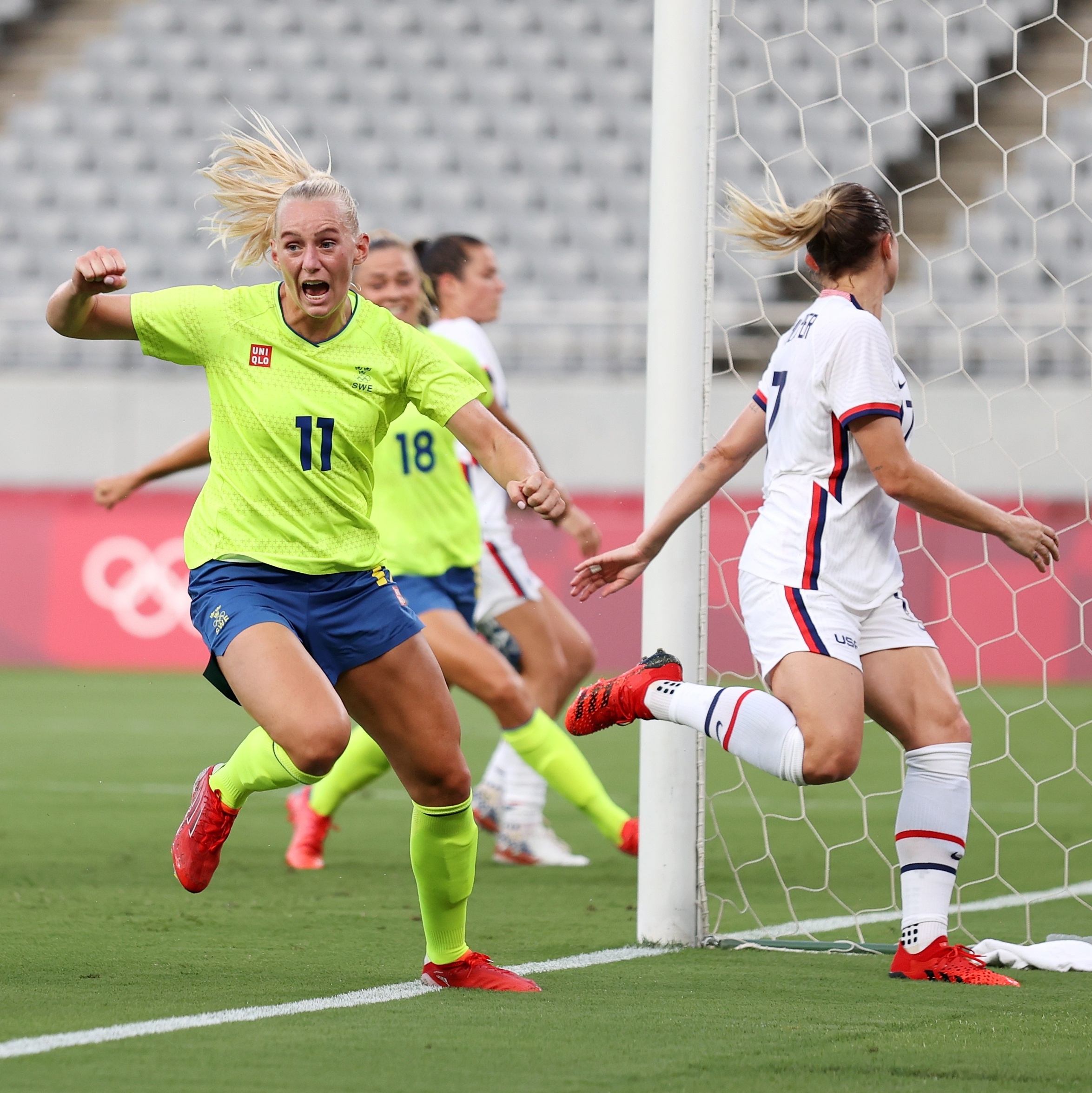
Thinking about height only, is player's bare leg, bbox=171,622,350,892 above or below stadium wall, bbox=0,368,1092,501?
below

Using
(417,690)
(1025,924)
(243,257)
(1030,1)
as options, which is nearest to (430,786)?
(417,690)

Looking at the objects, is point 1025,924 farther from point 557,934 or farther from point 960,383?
point 960,383

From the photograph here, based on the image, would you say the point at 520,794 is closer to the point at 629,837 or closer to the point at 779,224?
the point at 629,837

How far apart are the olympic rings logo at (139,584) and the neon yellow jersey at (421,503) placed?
760cm

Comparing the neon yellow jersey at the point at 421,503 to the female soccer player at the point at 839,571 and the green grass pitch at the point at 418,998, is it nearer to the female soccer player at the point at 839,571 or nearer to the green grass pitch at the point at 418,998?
the green grass pitch at the point at 418,998

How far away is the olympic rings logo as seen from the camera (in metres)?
13.3

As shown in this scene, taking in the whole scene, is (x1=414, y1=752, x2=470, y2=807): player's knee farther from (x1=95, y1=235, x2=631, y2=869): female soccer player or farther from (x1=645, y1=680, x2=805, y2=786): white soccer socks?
(x1=95, y1=235, x2=631, y2=869): female soccer player

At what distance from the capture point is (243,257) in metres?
4.14

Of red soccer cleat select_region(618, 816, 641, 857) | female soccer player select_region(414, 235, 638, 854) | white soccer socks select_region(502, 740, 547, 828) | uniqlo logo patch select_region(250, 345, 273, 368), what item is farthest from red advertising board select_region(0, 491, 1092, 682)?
uniqlo logo patch select_region(250, 345, 273, 368)

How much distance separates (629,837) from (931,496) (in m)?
2.21

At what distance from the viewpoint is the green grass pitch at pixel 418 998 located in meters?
3.05

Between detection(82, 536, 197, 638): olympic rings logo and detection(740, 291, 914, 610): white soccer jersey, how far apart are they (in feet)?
31.6

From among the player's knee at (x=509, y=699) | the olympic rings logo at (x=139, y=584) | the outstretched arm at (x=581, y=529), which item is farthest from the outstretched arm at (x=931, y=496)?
the olympic rings logo at (x=139, y=584)

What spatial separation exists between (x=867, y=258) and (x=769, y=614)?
0.87 meters
